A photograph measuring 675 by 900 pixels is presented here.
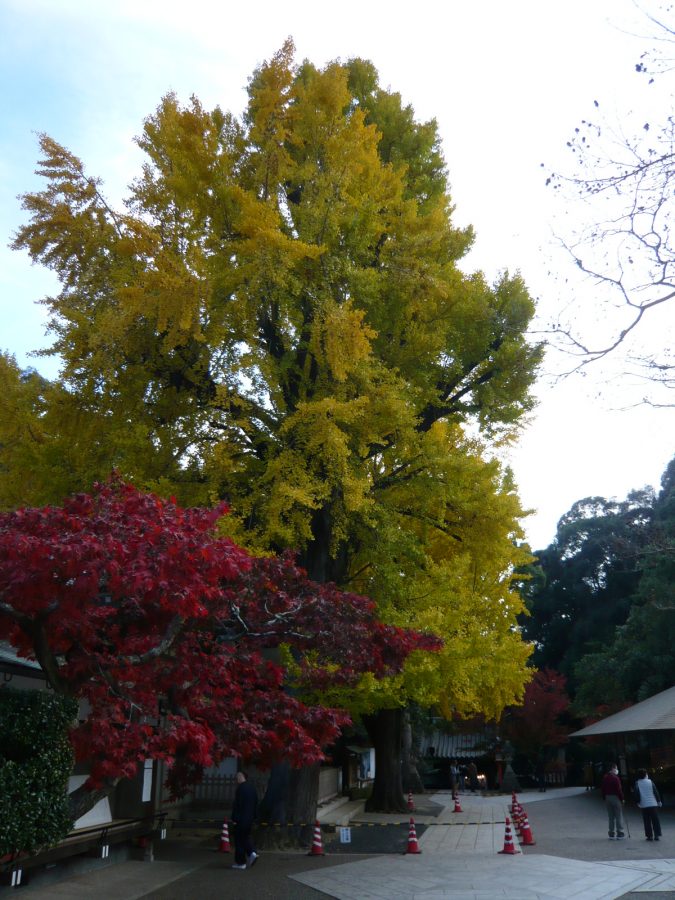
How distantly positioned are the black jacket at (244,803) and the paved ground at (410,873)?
0.74m

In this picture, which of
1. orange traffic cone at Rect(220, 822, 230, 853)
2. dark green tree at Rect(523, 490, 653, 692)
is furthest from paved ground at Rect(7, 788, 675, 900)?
dark green tree at Rect(523, 490, 653, 692)

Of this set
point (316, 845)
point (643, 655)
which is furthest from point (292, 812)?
point (643, 655)

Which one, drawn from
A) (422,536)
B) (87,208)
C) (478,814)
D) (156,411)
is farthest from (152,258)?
(478,814)

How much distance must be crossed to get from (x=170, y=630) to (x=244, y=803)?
4826mm

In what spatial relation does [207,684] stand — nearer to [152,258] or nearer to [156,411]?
[156,411]

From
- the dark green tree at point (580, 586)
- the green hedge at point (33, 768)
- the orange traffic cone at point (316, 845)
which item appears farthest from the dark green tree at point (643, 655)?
the green hedge at point (33, 768)

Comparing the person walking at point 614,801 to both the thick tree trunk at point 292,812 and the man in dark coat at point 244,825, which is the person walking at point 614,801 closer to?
the thick tree trunk at point 292,812

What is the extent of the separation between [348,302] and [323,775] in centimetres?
1653

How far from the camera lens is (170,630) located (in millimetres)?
8398

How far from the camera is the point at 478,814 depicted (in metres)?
22.9

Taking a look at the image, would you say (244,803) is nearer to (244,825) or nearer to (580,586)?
(244,825)

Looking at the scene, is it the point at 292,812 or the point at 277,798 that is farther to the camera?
the point at 277,798

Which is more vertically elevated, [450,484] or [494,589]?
[450,484]

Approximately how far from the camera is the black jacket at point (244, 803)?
1161 cm
